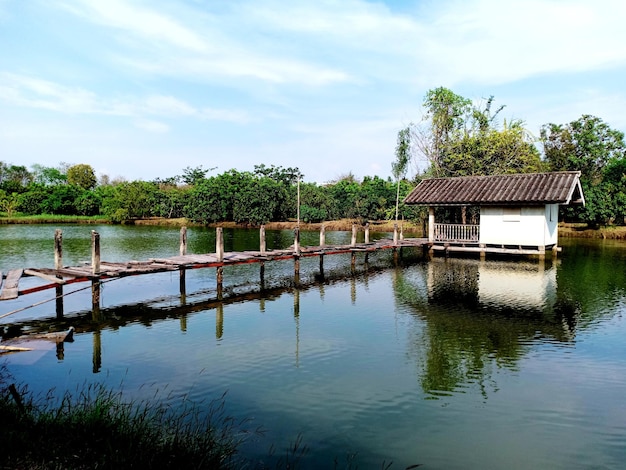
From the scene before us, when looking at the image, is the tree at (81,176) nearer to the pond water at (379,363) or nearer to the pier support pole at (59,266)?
the pond water at (379,363)

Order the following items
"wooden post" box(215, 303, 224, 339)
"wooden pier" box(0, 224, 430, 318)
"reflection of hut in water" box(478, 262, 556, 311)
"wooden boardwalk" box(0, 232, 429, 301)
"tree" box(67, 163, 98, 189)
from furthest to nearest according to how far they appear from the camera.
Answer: "tree" box(67, 163, 98, 189) → "reflection of hut in water" box(478, 262, 556, 311) → "wooden pier" box(0, 224, 430, 318) → "wooden boardwalk" box(0, 232, 429, 301) → "wooden post" box(215, 303, 224, 339)

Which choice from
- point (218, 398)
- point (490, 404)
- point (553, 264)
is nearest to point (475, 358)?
point (490, 404)

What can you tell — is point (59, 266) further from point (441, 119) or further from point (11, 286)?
point (441, 119)

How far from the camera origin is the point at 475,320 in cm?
1288

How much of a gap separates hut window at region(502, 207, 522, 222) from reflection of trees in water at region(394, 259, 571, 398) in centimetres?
360

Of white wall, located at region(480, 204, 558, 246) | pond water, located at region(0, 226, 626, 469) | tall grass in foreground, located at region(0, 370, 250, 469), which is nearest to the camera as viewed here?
tall grass in foreground, located at region(0, 370, 250, 469)

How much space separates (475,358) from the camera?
9812mm

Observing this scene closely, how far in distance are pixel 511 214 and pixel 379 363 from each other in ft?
60.4

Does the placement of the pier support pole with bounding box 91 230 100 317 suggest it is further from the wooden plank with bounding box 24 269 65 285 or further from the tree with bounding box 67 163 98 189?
the tree with bounding box 67 163 98 189

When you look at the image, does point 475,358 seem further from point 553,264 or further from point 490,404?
point 553,264

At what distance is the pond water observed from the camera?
21.4 ft

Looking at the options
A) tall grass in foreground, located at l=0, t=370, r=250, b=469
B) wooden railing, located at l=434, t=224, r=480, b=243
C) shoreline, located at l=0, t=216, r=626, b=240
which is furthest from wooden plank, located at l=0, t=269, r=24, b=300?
shoreline, located at l=0, t=216, r=626, b=240

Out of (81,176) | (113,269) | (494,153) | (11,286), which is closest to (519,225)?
(494,153)

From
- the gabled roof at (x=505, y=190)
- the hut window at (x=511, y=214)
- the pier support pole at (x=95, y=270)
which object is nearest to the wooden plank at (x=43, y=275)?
the pier support pole at (x=95, y=270)
